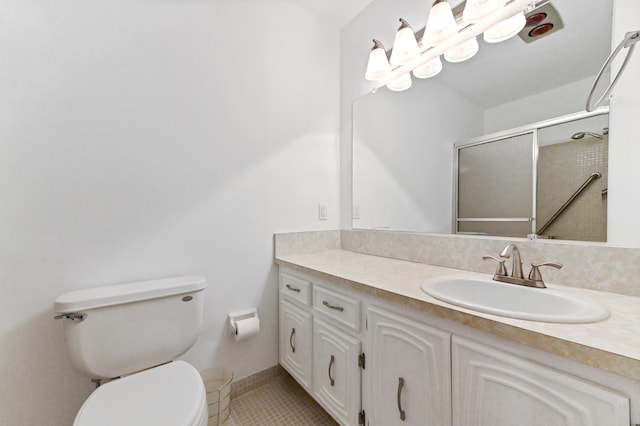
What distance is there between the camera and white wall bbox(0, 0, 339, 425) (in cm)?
104

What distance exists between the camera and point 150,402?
0.84 meters

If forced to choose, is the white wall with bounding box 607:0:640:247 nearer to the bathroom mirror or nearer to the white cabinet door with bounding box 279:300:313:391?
the bathroom mirror

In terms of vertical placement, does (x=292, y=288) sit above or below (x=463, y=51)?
below

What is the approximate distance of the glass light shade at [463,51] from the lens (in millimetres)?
1262

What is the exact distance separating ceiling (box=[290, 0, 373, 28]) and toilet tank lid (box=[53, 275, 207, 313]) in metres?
1.87

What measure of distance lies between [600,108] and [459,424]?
1.16 metres

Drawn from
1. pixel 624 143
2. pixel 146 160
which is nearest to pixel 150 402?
pixel 146 160

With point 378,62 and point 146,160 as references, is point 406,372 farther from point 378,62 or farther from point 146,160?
point 378,62

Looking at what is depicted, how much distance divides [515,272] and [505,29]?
104cm

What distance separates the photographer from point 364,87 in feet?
5.96

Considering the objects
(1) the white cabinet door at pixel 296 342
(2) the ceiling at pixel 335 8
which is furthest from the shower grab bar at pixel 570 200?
(2) the ceiling at pixel 335 8

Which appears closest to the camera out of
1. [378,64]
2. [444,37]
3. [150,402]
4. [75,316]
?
[150,402]

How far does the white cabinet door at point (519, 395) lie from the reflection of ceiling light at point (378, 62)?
1497mm

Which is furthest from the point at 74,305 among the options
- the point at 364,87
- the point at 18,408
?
the point at 364,87
